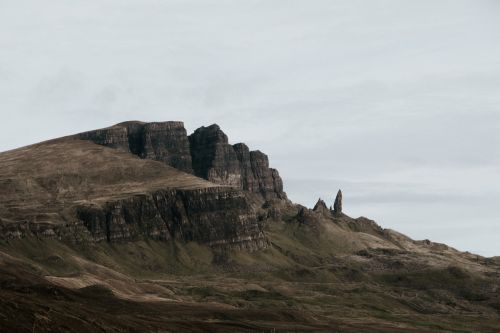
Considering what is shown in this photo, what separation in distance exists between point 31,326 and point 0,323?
6460 millimetres

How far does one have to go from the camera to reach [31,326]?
198 m

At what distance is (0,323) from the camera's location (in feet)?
639
